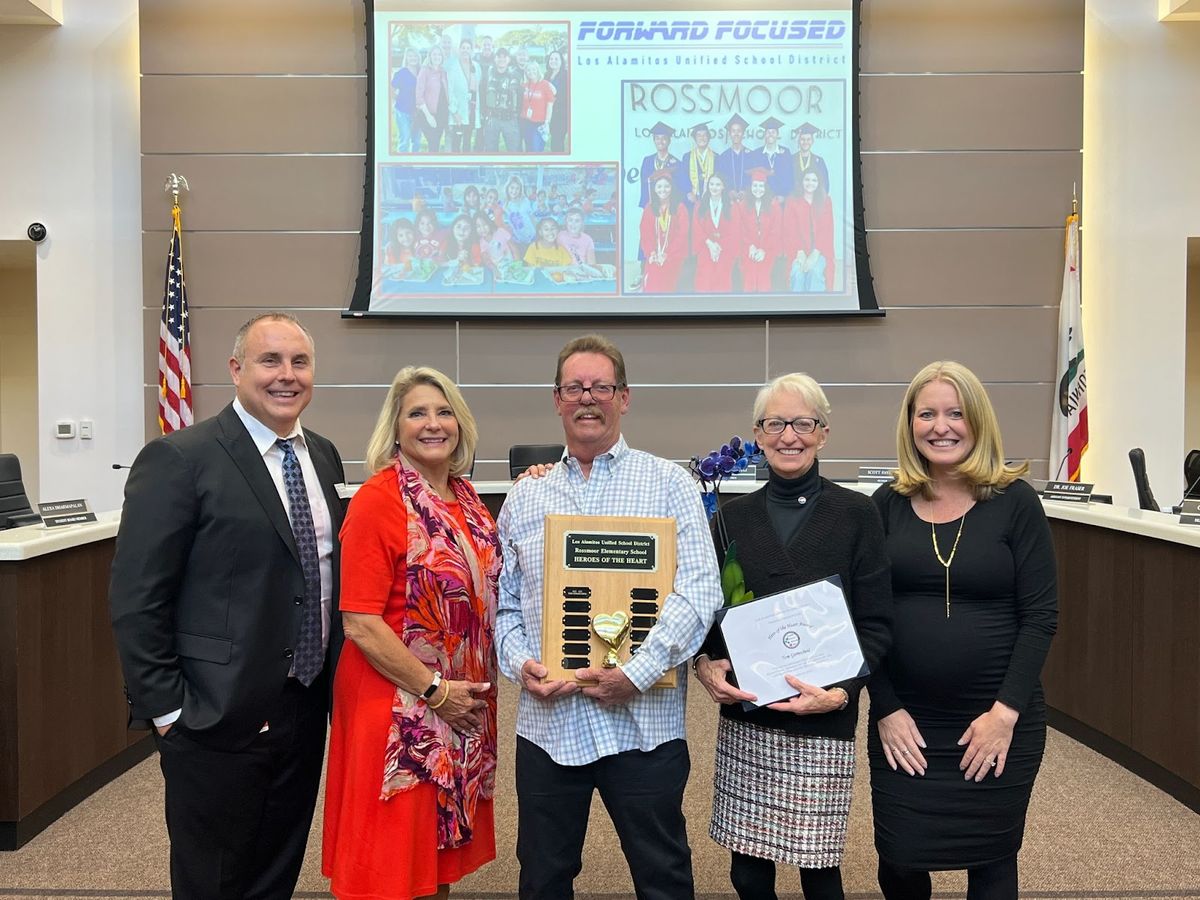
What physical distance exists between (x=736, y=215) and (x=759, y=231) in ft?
0.64

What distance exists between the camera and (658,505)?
182 cm

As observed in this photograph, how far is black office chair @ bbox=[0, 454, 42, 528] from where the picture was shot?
440 centimetres

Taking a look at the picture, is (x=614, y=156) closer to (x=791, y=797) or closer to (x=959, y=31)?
(x=959, y=31)

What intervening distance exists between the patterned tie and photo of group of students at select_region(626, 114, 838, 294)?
4490 millimetres

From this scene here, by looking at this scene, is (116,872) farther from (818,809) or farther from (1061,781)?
(1061,781)

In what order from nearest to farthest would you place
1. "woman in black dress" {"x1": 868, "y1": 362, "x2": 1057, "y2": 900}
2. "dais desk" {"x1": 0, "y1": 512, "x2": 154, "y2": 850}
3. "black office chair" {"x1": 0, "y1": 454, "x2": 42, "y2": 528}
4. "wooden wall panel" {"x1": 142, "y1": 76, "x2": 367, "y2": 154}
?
"woman in black dress" {"x1": 868, "y1": 362, "x2": 1057, "y2": 900} → "dais desk" {"x1": 0, "y1": 512, "x2": 154, "y2": 850} → "black office chair" {"x1": 0, "y1": 454, "x2": 42, "y2": 528} → "wooden wall panel" {"x1": 142, "y1": 76, "x2": 367, "y2": 154}

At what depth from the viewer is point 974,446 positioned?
1877 mm

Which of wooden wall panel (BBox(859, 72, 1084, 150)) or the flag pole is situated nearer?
the flag pole

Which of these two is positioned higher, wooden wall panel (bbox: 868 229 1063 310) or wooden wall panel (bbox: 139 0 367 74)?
wooden wall panel (bbox: 139 0 367 74)

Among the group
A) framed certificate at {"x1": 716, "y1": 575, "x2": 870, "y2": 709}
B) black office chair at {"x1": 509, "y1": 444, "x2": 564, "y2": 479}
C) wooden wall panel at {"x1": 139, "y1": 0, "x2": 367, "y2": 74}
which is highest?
wooden wall panel at {"x1": 139, "y1": 0, "x2": 367, "y2": 74}

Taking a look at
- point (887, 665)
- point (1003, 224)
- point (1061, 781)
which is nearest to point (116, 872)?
point (887, 665)

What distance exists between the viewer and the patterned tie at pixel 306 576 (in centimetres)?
194

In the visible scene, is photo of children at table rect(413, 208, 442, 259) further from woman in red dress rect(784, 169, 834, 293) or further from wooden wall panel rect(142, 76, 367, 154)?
woman in red dress rect(784, 169, 834, 293)

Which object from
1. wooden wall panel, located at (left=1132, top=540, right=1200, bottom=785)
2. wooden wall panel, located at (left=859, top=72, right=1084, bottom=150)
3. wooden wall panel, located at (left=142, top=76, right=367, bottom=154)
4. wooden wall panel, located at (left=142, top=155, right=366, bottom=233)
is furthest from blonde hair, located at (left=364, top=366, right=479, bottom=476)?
wooden wall panel, located at (left=859, top=72, right=1084, bottom=150)
